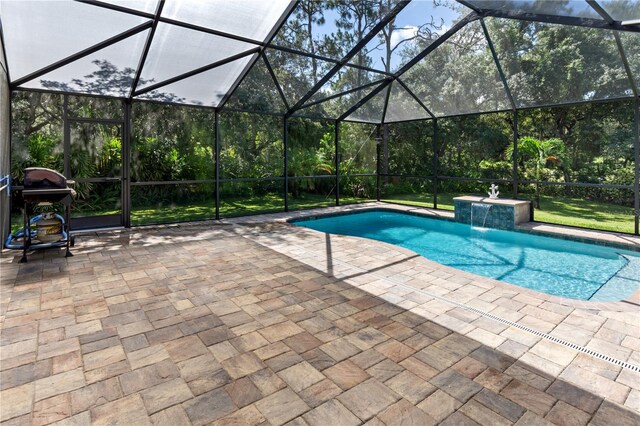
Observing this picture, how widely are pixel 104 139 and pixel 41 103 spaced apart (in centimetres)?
132

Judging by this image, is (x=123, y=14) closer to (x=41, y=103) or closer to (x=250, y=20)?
(x=250, y=20)

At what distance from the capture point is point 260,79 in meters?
7.96

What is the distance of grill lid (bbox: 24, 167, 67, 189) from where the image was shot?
5.21 metres

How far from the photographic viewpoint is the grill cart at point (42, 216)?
16.9 ft

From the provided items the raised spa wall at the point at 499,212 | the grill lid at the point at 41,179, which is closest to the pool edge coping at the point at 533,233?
the raised spa wall at the point at 499,212

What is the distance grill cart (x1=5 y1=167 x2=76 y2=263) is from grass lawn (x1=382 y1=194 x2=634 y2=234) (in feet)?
31.4

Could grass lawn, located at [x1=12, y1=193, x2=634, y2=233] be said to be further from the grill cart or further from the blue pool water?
the grill cart

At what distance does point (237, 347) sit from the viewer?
9.25 feet

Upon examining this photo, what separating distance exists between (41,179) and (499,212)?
8652 mm

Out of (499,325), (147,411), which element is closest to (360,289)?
(499,325)

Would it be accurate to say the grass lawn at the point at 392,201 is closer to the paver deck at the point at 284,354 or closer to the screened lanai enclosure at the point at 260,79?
the screened lanai enclosure at the point at 260,79

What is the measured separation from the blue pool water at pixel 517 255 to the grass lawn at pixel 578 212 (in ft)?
10.0

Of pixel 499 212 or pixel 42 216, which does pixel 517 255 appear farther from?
pixel 42 216

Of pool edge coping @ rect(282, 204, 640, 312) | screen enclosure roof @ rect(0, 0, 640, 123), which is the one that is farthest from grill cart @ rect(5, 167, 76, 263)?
pool edge coping @ rect(282, 204, 640, 312)
